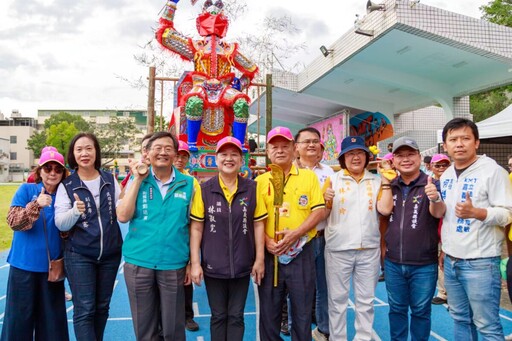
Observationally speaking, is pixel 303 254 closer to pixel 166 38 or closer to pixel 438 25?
pixel 166 38

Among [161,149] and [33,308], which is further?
[33,308]

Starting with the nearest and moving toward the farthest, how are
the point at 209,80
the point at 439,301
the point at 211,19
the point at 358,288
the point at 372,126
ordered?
the point at 358,288 → the point at 439,301 → the point at 209,80 → the point at 211,19 → the point at 372,126

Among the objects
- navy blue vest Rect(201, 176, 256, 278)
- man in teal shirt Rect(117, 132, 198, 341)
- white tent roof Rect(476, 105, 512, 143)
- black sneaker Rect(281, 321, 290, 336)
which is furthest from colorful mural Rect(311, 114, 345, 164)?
man in teal shirt Rect(117, 132, 198, 341)

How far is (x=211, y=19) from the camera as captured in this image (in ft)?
18.8

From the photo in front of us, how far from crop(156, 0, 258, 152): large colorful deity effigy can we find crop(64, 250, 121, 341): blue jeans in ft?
9.74

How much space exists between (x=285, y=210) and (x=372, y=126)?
1535 cm

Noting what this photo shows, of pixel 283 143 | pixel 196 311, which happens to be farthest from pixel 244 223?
pixel 196 311

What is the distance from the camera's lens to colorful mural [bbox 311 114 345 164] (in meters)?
16.7

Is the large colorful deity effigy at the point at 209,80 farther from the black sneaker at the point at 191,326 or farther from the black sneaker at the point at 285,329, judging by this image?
the black sneaker at the point at 285,329

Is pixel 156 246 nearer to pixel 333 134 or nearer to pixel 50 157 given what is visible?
pixel 50 157

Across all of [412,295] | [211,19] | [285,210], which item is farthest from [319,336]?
[211,19]

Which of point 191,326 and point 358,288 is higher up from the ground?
point 358,288

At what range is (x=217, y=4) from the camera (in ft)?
18.9

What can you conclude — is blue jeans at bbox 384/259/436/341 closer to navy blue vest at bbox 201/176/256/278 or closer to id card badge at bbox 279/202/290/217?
id card badge at bbox 279/202/290/217
